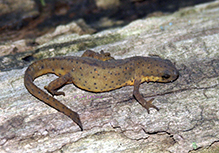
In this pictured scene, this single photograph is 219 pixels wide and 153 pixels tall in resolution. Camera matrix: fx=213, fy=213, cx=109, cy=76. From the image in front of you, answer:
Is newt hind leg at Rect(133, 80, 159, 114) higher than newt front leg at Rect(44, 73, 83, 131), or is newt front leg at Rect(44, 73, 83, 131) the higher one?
newt front leg at Rect(44, 73, 83, 131)

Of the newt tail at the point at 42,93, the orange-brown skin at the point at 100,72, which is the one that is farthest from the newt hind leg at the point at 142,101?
the newt tail at the point at 42,93

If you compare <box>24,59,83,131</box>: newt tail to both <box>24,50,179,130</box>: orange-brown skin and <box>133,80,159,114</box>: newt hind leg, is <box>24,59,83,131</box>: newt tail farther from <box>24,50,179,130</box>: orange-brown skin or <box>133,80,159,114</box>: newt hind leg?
<box>133,80,159,114</box>: newt hind leg

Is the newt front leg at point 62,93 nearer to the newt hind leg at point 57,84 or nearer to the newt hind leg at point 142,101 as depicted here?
the newt hind leg at point 57,84

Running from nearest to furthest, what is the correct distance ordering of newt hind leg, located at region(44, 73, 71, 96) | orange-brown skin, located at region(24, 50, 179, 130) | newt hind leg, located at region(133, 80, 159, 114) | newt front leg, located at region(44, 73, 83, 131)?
newt front leg, located at region(44, 73, 83, 131)
newt hind leg, located at region(133, 80, 159, 114)
newt hind leg, located at region(44, 73, 71, 96)
orange-brown skin, located at region(24, 50, 179, 130)

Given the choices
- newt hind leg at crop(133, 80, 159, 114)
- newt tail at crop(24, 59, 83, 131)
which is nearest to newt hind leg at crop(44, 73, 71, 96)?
newt tail at crop(24, 59, 83, 131)

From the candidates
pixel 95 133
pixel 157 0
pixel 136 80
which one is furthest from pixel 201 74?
A: pixel 157 0

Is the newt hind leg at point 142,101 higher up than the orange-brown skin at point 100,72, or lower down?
lower down

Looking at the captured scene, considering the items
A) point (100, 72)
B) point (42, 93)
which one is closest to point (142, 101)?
point (100, 72)

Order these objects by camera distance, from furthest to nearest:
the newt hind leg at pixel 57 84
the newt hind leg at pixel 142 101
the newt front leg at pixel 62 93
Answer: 1. the newt hind leg at pixel 57 84
2. the newt hind leg at pixel 142 101
3. the newt front leg at pixel 62 93
